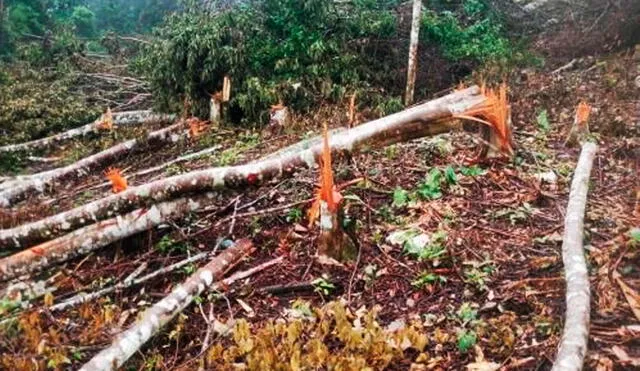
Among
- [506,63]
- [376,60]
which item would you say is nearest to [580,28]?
[506,63]

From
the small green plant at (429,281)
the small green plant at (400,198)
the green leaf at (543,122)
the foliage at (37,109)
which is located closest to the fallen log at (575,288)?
the small green plant at (429,281)

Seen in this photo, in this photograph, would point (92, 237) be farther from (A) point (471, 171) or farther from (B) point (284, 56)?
(B) point (284, 56)

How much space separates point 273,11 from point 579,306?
25.9 ft

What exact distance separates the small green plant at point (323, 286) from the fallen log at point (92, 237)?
1.31 meters

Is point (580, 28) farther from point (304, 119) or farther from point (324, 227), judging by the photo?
point (324, 227)

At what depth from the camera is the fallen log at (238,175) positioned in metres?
4.35

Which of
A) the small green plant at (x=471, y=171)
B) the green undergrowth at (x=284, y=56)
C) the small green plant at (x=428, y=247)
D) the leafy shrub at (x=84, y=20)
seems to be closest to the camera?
the small green plant at (x=428, y=247)

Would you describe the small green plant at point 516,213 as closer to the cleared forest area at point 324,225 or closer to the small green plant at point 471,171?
the cleared forest area at point 324,225

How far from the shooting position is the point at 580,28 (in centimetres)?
1077

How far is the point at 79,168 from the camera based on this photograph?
7.54 meters

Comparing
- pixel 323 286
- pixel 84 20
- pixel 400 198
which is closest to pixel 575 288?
pixel 323 286

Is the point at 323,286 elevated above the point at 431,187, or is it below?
below

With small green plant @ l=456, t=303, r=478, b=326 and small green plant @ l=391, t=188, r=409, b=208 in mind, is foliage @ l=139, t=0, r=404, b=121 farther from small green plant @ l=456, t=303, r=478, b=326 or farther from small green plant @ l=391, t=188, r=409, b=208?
small green plant @ l=456, t=303, r=478, b=326

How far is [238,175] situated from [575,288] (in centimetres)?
261
